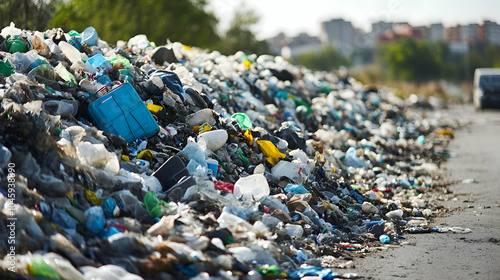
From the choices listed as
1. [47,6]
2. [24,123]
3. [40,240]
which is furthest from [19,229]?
[47,6]

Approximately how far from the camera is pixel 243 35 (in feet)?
119

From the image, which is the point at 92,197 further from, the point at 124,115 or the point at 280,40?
the point at 280,40

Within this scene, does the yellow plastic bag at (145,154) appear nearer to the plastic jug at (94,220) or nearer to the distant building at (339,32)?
the plastic jug at (94,220)

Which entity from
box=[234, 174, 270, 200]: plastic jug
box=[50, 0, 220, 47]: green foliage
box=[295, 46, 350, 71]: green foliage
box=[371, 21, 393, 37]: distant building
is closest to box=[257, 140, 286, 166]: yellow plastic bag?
box=[234, 174, 270, 200]: plastic jug

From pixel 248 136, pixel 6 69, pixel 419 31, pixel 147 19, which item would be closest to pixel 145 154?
pixel 248 136

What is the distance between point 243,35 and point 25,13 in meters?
24.6

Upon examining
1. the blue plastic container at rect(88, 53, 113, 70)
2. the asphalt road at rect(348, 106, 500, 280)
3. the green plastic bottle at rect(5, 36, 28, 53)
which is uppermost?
the green plastic bottle at rect(5, 36, 28, 53)

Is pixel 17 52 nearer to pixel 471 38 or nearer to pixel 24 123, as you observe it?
pixel 24 123

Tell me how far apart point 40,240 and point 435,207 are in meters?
4.30

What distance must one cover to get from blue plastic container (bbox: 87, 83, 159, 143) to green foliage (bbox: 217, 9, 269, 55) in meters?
29.5

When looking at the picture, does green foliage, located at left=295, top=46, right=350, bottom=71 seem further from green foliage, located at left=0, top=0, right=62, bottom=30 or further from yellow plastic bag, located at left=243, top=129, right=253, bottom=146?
yellow plastic bag, located at left=243, top=129, right=253, bottom=146

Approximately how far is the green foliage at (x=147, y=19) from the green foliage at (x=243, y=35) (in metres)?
1.53

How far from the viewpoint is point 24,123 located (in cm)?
379

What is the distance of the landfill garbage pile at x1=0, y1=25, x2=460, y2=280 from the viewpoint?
3.25 meters
